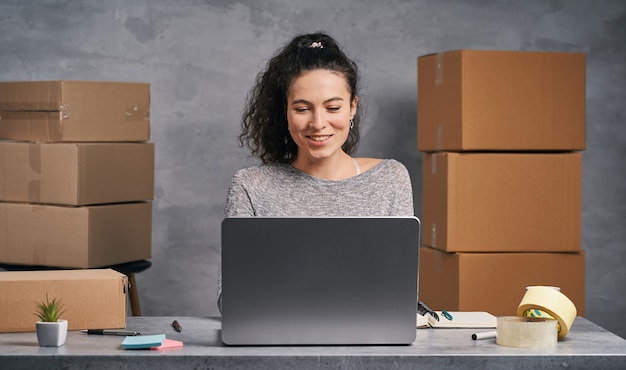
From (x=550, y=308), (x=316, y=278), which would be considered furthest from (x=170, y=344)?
(x=550, y=308)

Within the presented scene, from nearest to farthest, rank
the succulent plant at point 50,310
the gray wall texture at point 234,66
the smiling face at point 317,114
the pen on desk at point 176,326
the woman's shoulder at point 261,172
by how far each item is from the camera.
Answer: the succulent plant at point 50,310 < the pen on desk at point 176,326 < the smiling face at point 317,114 < the woman's shoulder at point 261,172 < the gray wall texture at point 234,66

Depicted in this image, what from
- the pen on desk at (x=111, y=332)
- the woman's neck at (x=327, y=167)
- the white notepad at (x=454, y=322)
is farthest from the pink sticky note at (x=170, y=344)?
the woman's neck at (x=327, y=167)

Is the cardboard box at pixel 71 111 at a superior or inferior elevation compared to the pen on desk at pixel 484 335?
superior

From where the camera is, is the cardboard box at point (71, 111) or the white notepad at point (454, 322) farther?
the cardboard box at point (71, 111)

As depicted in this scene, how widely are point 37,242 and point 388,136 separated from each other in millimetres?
1566

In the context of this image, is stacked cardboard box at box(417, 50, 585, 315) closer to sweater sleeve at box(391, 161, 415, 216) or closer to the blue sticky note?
sweater sleeve at box(391, 161, 415, 216)

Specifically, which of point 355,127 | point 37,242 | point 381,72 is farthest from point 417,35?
point 37,242

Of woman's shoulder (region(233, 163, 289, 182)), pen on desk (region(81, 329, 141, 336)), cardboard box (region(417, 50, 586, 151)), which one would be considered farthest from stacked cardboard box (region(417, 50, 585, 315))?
pen on desk (region(81, 329, 141, 336))

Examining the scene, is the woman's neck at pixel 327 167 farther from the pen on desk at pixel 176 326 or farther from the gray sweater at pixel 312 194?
the pen on desk at pixel 176 326

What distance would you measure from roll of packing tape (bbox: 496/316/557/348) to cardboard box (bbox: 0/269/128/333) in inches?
30.1

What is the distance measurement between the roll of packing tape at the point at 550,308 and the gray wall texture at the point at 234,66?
2067 mm

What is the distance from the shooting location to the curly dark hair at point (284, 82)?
2168 mm

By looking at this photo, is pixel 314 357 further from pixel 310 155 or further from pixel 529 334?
pixel 310 155

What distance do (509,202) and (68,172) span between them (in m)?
1.56
